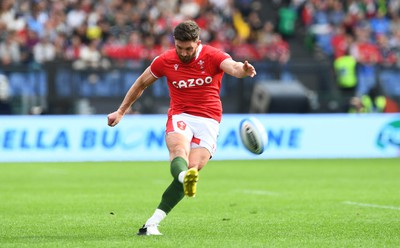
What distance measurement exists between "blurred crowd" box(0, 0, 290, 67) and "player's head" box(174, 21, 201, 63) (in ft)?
50.0

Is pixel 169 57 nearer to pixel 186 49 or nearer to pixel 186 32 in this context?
pixel 186 49

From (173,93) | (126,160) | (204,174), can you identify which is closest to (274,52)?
(126,160)

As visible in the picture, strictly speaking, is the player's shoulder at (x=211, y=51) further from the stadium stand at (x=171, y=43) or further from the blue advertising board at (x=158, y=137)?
the stadium stand at (x=171, y=43)

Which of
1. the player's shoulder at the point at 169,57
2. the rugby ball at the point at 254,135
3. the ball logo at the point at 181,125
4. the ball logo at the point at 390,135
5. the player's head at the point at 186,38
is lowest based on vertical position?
the ball logo at the point at 390,135

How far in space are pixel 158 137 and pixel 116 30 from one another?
552 centimetres

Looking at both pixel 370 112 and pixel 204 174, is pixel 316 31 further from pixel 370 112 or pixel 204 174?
pixel 204 174

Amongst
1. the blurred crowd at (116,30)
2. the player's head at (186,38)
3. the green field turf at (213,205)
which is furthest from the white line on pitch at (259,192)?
the blurred crowd at (116,30)

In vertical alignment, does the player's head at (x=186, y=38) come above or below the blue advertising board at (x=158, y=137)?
above

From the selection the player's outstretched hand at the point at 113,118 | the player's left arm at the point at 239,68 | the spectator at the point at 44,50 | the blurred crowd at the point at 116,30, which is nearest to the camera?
the player's left arm at the point at 239,68

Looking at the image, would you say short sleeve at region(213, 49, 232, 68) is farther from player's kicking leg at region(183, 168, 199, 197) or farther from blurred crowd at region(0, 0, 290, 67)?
blurred crowd at region(0, 0, 290, 67)

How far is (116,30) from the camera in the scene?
92.4 feet

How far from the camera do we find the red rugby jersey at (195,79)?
392 inches

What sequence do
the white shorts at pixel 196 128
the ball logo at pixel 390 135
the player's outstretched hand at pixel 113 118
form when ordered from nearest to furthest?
the white shorts at pixel 196 128, the player's outstretched hand at pixel 113 118, the ball logo at pixel 390 135

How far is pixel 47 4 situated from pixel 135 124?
6267 millimetres
